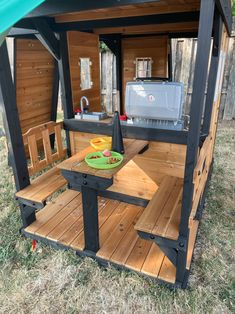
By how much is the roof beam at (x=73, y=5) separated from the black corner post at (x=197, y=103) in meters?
0.59

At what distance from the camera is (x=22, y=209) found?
246cm

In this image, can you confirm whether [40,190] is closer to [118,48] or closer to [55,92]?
[55,92]

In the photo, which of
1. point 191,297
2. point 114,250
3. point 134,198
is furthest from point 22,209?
point 191,297

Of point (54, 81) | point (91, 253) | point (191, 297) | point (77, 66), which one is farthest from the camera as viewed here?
point (54, 81)

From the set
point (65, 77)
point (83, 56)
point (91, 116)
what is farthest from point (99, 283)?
point (83, 56)

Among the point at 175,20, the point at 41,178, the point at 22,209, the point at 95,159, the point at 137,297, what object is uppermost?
the point at 175,20

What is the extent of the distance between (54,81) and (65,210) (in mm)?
2575

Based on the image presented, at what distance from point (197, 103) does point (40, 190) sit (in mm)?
1635

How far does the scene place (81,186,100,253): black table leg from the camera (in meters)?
2.03

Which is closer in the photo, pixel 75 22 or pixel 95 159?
pixel 95 159

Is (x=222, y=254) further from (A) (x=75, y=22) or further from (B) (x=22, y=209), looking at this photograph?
(A) (x=75, y=22)

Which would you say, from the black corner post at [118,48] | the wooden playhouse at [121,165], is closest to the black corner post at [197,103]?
the wooden playhouse at [121,165]

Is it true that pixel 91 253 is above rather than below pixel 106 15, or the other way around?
below

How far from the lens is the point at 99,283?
2.04 meters
